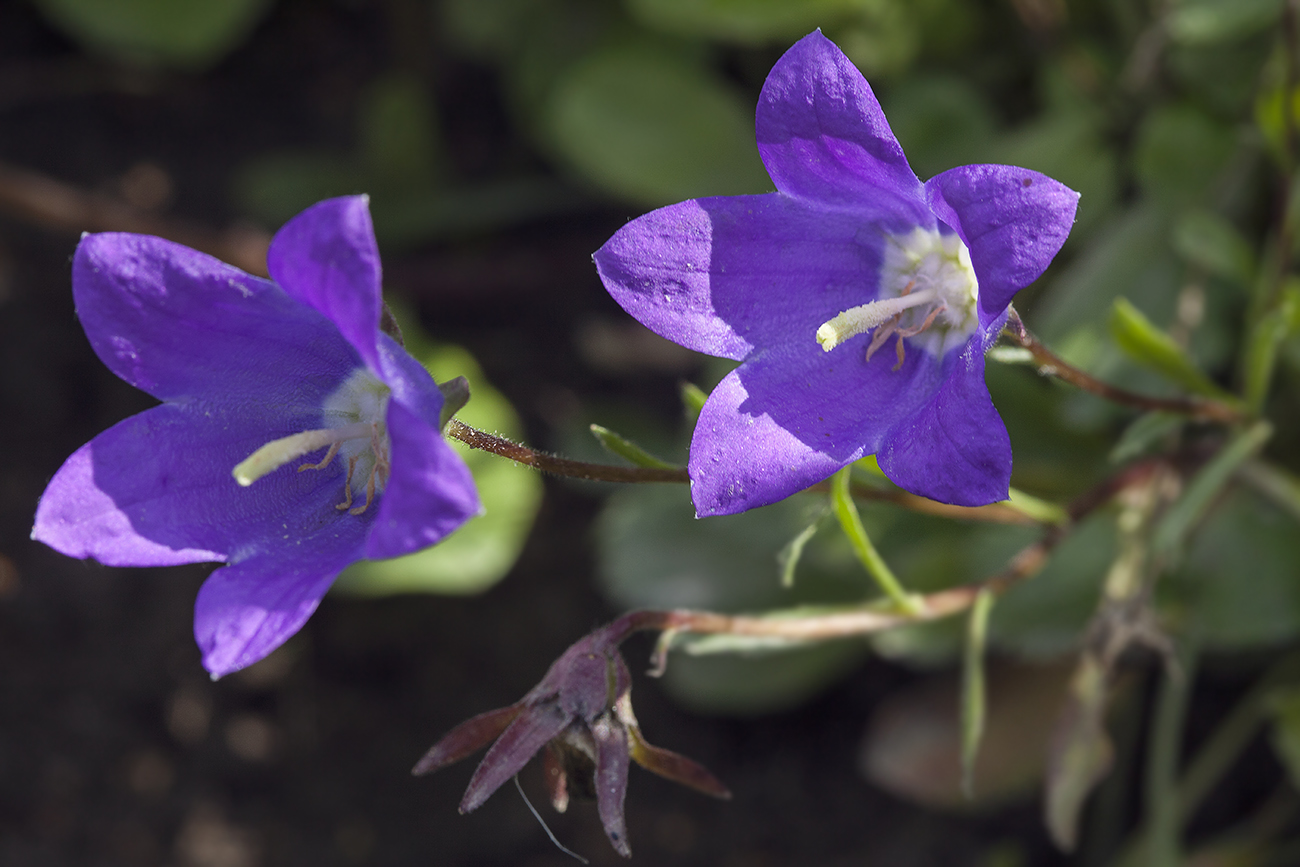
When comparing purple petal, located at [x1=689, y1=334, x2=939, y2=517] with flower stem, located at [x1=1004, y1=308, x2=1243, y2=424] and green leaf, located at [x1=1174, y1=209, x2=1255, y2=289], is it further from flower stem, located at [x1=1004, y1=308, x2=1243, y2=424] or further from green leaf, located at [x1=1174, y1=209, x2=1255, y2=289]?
green leaf, located at [x1=1174, y1=209, x2=1255, y2=289]

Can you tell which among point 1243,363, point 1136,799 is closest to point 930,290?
point 1243,363

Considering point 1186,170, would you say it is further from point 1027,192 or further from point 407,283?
point 407,283

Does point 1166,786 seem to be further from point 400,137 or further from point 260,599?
point 400,137

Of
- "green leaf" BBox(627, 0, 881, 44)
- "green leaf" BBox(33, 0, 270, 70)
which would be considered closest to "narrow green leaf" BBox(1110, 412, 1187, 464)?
"green leaf" BBox(627, 0, 881, 44)

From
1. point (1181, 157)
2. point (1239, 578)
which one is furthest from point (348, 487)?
point (1181, 157)

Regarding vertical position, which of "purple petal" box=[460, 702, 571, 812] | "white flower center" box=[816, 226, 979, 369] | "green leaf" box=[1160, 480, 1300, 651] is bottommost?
"green leaf" box=[1160, 480, 1300, 651]

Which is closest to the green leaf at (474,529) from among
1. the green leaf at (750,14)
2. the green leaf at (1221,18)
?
the green leaf at (750,14)
